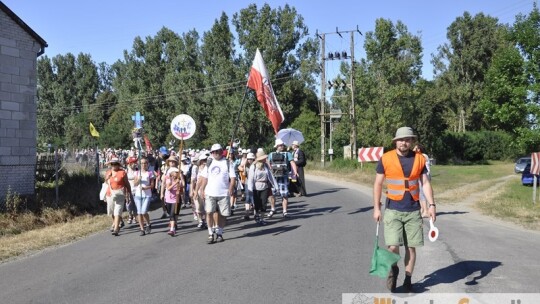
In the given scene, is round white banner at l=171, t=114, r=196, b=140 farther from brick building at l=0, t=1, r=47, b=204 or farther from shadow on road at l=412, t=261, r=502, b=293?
shadow on road at l=412, t=261, r=502, b=293

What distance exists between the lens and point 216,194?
9414mm

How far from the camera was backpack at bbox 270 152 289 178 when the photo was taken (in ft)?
45.7

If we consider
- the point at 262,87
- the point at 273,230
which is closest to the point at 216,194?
the point at 273,230

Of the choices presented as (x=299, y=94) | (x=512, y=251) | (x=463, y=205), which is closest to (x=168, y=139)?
(x=299, y=94)

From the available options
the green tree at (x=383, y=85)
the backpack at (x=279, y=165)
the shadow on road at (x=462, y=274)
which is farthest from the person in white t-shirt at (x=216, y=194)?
the green tree at (x=383, y=85)

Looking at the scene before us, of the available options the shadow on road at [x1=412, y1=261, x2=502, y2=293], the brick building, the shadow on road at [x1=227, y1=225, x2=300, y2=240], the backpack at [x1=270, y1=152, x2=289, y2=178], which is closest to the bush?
the backpack at [x1=270, y1=152, x2=289, y2=178]

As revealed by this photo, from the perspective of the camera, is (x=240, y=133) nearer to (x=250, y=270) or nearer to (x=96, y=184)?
(x=96, y=184)

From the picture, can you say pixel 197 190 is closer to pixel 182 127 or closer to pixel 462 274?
pixel 182 127

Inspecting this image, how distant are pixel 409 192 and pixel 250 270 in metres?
2.55

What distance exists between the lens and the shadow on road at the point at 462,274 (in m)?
6.11

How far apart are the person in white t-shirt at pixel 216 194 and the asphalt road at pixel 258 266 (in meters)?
0.32

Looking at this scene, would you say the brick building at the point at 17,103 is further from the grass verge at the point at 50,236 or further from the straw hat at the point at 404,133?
the straw hat at the point at 404,133

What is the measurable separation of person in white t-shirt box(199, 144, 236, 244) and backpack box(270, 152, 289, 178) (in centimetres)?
443

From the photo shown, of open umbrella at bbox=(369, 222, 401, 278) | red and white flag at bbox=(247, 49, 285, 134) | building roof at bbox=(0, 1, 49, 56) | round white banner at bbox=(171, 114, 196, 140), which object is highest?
building roof at bbox=(0, 1, 49, 56)
